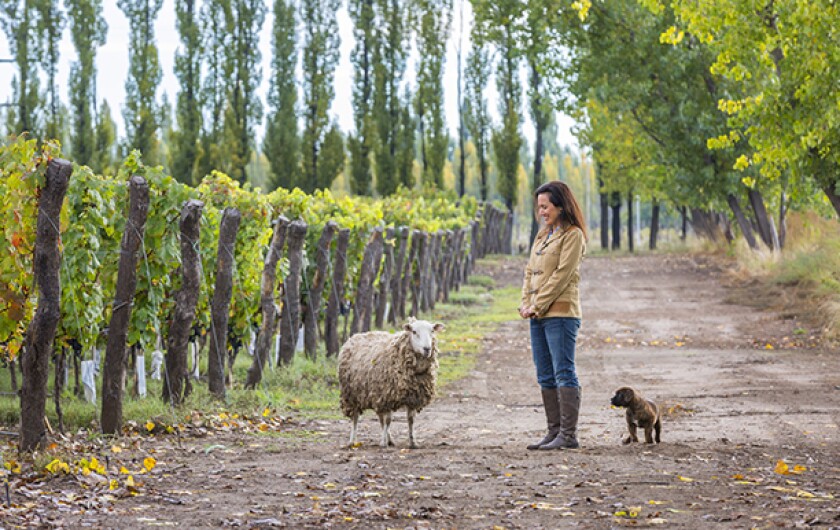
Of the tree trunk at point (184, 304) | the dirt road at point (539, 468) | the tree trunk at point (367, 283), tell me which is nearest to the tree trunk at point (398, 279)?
the tree trunk at point (367, 283)

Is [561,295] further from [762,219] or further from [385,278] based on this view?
[762,219]

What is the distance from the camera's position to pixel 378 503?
768cm

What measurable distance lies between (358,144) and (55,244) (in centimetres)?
5691

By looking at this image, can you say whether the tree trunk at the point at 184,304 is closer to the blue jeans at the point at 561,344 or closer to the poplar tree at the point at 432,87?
the blue jeans at the point at 561,344

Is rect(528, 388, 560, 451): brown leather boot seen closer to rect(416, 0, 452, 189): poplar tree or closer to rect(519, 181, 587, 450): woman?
rect(519, 181, 587, 450): woman

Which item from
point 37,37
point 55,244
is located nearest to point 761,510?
point 55,244

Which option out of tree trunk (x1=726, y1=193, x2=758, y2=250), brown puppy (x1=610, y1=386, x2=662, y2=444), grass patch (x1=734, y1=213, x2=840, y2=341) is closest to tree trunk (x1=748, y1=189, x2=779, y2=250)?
grass patch (x1=734, y1=213, x2=840, y2=341)

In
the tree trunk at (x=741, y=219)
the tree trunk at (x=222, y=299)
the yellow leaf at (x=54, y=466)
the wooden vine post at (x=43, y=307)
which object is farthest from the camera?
the tree trunk at (x=741, y=219)

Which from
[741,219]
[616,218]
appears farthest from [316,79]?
[741,219]

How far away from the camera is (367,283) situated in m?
19.8

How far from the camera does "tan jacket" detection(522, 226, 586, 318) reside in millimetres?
10047

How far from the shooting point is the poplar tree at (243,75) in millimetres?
64062

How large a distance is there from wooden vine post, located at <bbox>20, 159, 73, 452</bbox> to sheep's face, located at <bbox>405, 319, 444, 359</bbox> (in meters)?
2.98

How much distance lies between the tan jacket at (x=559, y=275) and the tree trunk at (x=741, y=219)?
25.4 metres
